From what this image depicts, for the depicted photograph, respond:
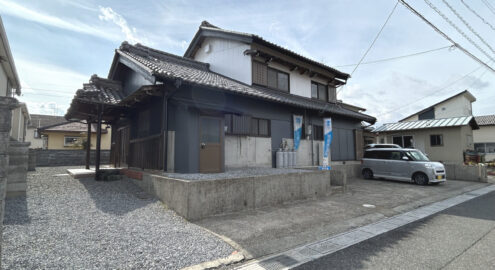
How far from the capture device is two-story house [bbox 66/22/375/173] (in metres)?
6.95

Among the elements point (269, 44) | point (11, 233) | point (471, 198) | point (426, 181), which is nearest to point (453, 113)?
point (426, 181)

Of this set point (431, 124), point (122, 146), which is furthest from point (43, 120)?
point (431, 124)

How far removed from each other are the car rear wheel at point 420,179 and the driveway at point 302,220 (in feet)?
8.48

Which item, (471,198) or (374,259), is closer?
(374,259)

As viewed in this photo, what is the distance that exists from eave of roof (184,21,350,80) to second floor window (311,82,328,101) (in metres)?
0.99

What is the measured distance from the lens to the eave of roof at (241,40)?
32.7ft

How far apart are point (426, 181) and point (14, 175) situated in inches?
552

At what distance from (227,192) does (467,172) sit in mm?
14023

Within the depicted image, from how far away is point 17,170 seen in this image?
17.2 feet

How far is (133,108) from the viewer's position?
29.3ft

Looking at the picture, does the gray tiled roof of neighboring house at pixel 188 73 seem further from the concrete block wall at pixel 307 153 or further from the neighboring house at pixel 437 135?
the neighboring house at pixel 437 135

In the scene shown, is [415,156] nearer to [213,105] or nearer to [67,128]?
[213,105]

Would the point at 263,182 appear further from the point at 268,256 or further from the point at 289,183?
the point at 268,256

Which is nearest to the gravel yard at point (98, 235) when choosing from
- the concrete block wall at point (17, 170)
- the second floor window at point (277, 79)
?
the concrete block wall at point (17, 170)
